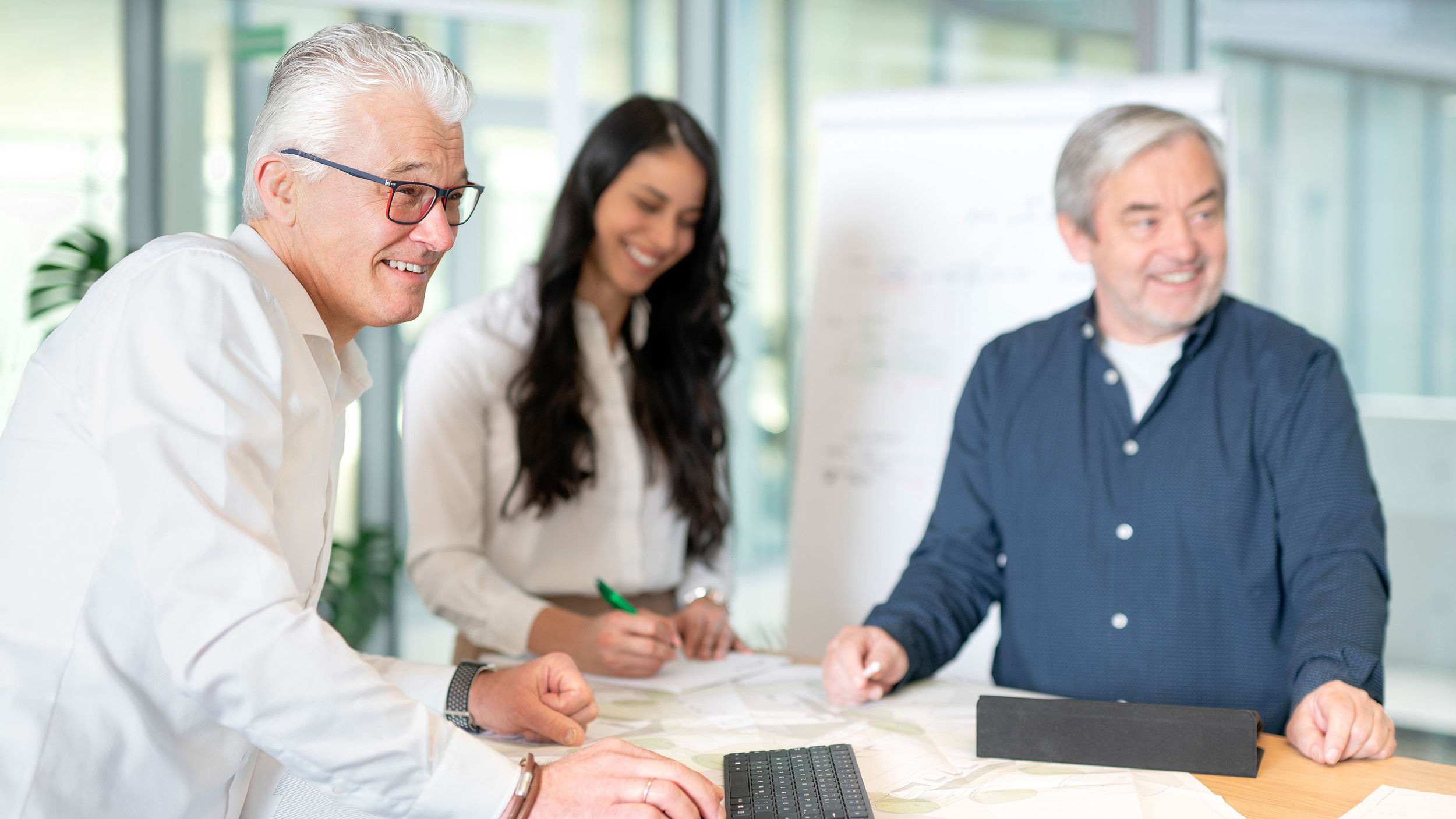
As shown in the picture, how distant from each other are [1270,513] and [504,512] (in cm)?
138

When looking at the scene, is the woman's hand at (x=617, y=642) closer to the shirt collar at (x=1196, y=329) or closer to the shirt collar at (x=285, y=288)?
the shirt collar at (x=285, y=288)

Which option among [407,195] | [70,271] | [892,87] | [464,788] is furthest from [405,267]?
[892,87]

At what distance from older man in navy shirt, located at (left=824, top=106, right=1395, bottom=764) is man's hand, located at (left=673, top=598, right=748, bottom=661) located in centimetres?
34

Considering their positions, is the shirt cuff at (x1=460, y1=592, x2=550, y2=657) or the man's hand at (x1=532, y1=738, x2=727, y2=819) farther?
the shirt cuff at (x1=460, y1=592, x2=550, y2=657)

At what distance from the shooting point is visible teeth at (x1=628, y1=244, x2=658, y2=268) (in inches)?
Answer: 87.9

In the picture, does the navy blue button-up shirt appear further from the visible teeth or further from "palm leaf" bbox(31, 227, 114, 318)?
"palm leaf" bbox(31, 227, 114, 318)

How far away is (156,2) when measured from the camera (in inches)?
146

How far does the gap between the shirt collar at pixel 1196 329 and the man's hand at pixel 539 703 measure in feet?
3.72

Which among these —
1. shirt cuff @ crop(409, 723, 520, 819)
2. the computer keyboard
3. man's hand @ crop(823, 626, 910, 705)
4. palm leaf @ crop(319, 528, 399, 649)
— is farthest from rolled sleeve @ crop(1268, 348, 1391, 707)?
palm leaf @ crop(319, 528, 399, 649)

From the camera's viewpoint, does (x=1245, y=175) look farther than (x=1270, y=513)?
Yes

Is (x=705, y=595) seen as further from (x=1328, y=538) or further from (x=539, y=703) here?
(x=1328, y=538)

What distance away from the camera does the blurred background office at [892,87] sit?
3.38m

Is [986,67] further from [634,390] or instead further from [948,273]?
[634,390]

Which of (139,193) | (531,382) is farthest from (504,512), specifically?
(139,193)
